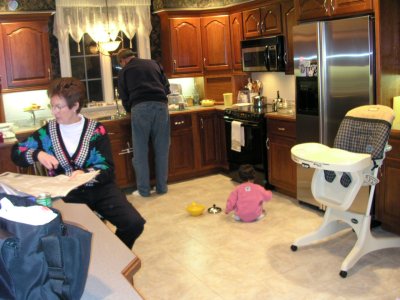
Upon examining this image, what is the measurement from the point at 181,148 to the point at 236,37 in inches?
58.6

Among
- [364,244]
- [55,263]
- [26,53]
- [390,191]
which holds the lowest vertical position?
[364,244]

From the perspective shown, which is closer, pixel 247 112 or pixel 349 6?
pixel 349 6

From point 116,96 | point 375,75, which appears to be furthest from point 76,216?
point 116,96

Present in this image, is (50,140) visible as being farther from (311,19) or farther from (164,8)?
(164,8)

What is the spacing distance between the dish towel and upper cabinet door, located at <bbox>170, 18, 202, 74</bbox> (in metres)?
1.08

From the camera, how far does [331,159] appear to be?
309 centimetres

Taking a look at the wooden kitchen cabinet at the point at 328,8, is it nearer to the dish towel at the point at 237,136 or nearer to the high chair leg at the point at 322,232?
the dish towel at the point at 237,136

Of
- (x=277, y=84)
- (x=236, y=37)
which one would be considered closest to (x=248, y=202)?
(x=277, y=84)

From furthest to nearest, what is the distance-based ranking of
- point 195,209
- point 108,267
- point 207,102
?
point 207,102 → point 195,209 → point 108,267

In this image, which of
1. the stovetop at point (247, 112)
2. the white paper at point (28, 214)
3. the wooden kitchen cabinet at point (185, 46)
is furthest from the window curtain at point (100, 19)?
the white paper at point (28, 214)

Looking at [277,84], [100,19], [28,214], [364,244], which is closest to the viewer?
[28,214]

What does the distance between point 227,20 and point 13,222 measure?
4.97 meters

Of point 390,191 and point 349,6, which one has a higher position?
point 349,6

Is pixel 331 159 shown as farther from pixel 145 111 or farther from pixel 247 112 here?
pixel 145 111
